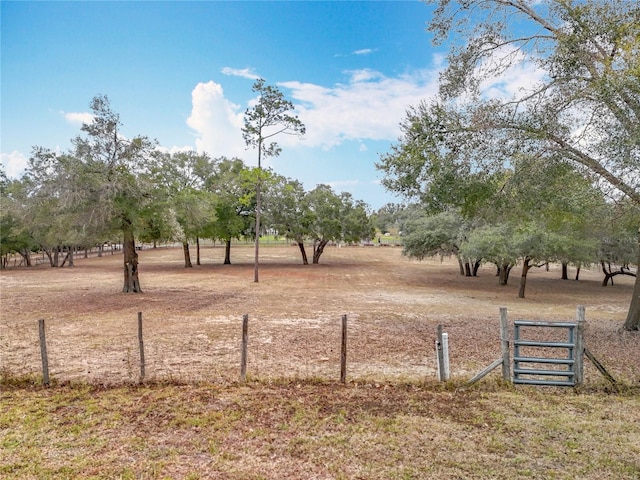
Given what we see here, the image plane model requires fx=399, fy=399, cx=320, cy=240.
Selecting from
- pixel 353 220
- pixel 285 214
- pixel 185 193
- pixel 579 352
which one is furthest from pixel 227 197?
pixel 579 352

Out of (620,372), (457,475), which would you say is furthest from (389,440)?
(620,372)

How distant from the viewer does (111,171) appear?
15.6 metres

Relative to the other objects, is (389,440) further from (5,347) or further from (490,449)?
(5,347)

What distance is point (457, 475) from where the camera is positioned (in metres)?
3.99

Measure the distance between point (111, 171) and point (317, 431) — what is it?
14.4m

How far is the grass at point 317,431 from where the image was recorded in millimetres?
4102

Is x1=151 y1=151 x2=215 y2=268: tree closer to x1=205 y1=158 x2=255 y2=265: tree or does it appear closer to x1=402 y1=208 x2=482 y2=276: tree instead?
x1=205 y1=158 x2=255 y2=265: tree

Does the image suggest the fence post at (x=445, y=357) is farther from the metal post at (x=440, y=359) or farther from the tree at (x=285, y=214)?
the tree at (x=285, y=214)

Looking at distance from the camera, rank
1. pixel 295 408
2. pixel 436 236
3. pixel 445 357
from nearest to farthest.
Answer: pixel 295 408
pixel 445 357
pixel 436 236

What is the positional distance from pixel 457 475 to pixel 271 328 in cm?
774

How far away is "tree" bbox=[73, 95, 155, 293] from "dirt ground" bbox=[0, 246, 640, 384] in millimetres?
3612

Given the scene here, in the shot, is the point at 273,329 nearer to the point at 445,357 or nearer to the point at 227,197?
the point at 445,357

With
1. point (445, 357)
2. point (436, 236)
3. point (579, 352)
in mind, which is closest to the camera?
point (579, 352)

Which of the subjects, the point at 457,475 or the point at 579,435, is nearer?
the point at 457,475
